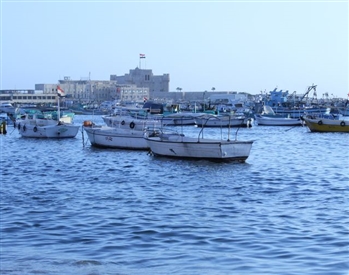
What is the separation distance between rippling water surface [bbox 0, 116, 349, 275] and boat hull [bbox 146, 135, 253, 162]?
576 millimetres

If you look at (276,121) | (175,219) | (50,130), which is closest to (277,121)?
(276,121)

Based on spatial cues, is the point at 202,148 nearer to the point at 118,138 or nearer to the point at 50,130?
the point at 118,138

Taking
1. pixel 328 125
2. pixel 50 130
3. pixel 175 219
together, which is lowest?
pixel 175 219

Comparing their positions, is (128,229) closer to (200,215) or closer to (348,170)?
(200,215)

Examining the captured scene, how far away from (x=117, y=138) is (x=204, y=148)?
11.8 m

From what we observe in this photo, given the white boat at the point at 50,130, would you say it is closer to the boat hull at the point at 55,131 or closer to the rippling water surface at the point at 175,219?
the boat hull at the point at 55,131

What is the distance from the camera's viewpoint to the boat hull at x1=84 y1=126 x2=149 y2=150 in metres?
42.7

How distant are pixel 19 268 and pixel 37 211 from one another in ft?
22.4

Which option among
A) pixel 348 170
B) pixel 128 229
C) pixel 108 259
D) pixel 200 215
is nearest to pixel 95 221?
pixel 128 229

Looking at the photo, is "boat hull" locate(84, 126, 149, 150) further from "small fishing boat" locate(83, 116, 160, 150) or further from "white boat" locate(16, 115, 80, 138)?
"white boat" locate(16, 115, 80, 138)

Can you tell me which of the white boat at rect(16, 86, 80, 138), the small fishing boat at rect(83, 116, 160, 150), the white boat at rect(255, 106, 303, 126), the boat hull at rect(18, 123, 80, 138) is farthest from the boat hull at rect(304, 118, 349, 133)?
the small fishing boat at rect(83, 116, 160, 150)

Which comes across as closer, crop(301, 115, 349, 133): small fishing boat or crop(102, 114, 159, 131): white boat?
crop(102, 114, 159, 131): white boat

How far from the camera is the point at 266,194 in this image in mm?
22531

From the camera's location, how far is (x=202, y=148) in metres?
33.3
